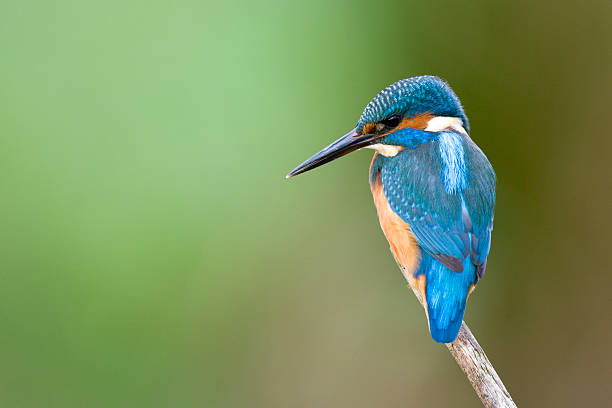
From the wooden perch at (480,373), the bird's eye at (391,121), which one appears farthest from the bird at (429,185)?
the wooden perch at (480,373)

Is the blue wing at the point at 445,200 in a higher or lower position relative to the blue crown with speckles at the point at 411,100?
lower

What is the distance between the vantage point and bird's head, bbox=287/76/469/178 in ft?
4.44

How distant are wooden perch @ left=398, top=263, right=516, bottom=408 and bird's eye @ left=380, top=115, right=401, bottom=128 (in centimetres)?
45

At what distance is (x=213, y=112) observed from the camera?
2.42 metres

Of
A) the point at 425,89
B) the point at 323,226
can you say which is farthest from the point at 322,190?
the point at 425,89

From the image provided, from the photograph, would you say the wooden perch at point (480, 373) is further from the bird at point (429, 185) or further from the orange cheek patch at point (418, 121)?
the orange cheek patch at point (418, 121)

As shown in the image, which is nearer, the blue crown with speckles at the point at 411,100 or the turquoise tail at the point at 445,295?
the turquoise tail at the point at 445,295

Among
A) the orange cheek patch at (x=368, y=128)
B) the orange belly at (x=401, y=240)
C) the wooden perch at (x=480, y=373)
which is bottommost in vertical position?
the wooden perch at (x=480, y=373)

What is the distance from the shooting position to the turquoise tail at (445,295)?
121 cm

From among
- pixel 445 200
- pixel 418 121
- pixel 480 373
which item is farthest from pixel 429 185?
pixel 480 373

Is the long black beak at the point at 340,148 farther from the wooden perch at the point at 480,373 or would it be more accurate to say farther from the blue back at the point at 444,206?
the wooden perch at the point at 480,373

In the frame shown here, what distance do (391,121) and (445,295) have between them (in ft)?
1.24

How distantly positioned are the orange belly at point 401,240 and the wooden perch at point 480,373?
4.4 inches

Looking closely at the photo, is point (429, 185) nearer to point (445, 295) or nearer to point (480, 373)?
point (445, 295)
